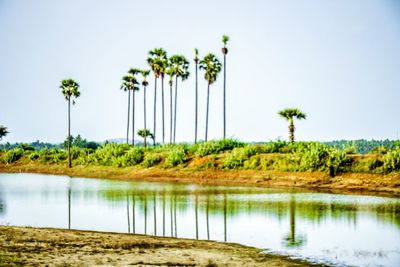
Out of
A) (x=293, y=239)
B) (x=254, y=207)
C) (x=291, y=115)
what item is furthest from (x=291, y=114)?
(x=293, y=239)

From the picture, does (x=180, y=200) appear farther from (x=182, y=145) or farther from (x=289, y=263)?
(x=182, y=145)

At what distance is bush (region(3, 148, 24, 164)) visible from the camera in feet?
279

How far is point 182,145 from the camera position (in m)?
66.4

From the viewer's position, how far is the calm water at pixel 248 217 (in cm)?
1780

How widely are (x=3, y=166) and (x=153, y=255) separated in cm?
7353

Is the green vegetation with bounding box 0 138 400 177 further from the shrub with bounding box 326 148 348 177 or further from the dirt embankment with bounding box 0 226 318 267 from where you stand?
the dirt embankment with bounding box 0 226 318 267

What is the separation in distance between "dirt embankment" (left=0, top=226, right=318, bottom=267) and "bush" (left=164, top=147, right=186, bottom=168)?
40.6 metres

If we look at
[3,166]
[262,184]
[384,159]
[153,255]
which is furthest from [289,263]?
[3,166]

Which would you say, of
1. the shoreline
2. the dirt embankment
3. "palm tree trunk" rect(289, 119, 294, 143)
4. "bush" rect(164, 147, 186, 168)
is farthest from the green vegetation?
the dirt embankment

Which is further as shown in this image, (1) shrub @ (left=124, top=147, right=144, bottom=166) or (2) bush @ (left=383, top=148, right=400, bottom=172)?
(1) shrub @ (left=124, top=147, right=144, bottom=166)

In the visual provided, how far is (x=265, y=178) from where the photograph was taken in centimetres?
4800

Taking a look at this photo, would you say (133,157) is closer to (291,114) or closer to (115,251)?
(291,114)

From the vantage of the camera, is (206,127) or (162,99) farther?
(162,99)

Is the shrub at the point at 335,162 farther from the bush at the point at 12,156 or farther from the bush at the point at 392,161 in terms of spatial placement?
the bush at the point at 12,156
